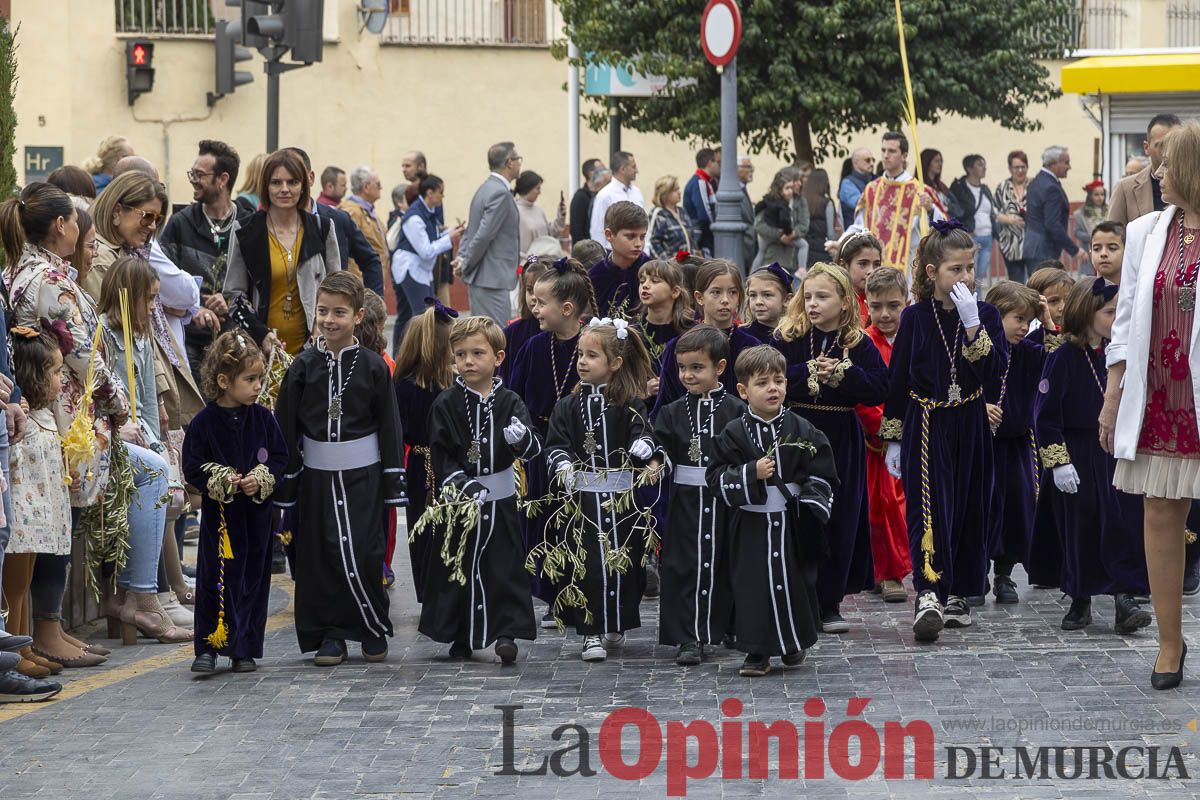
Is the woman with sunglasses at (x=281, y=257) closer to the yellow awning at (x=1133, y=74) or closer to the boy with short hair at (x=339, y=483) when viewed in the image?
the boy with short hair at (x=339, y=483)

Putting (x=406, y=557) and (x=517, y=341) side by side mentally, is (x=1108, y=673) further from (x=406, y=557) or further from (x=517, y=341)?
(x=406, y=557)

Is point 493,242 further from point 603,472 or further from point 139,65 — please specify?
point 139,65

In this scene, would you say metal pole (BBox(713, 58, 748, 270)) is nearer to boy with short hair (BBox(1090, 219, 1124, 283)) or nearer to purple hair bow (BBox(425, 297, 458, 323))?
boy with short hair (BBox(1090, 219, 1124, 283))

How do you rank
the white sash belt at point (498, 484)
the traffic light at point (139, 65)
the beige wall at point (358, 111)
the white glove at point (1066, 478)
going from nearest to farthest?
the white sash belt at point (498, 484)
the white glove at point (1066, 478)
the traffic light at point (139, 65)
the beige wall at point (358, 111)

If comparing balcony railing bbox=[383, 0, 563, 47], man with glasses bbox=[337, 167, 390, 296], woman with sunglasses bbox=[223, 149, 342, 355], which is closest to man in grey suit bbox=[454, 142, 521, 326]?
man with glasses bbox=[337, 167, 390, 296]

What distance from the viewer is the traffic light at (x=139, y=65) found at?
94.0ft

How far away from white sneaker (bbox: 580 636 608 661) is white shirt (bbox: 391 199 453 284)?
10181 mm

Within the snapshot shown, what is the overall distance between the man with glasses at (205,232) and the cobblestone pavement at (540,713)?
2.53m

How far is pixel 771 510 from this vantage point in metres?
7.70

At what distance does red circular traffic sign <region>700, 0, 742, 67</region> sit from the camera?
14.8 m

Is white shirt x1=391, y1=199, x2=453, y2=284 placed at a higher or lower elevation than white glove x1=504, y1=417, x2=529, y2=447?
higher

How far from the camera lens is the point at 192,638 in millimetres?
8648

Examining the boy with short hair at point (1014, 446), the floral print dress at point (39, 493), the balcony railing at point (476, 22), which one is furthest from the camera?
the balcony railing at point (476, 22)

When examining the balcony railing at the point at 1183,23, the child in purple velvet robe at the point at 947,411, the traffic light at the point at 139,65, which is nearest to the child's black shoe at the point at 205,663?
the child in purple velvet robe at the point at 947,411
